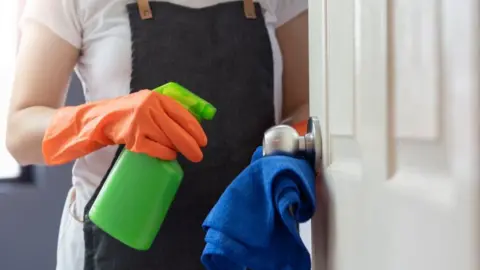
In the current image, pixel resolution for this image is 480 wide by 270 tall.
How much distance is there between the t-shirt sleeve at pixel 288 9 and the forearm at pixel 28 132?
382 millimetres

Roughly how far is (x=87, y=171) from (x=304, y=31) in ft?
1.32

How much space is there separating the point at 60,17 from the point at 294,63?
1.19 feet

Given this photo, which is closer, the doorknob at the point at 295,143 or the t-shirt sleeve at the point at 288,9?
the doorknob at the point at 295,143

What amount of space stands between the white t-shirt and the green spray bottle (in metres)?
0.20

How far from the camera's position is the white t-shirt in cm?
89

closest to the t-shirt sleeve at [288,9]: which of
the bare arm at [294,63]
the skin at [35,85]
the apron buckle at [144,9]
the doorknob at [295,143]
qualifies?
the bare arm at [294,63]

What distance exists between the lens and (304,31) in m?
1.01

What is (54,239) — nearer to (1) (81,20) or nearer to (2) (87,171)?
(2) (87,171)

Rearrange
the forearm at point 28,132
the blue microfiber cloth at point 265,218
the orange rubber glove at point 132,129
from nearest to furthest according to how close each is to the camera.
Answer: the blue microfiber cloth at point 265,218, the orange rubber glove at point 132,129, the forearm at point 28,132

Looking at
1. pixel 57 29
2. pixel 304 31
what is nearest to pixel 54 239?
pixel 57 29

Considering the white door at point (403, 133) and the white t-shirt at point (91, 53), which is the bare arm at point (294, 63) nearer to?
the white t-shirt at point (91, 53)

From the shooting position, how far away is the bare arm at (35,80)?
0.89 m

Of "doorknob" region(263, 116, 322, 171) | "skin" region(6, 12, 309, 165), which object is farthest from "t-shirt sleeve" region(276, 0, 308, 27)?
"doorknob" region(263, 116, 322, 171)

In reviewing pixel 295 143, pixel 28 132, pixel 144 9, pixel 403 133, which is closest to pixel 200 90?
pixel 144 9
